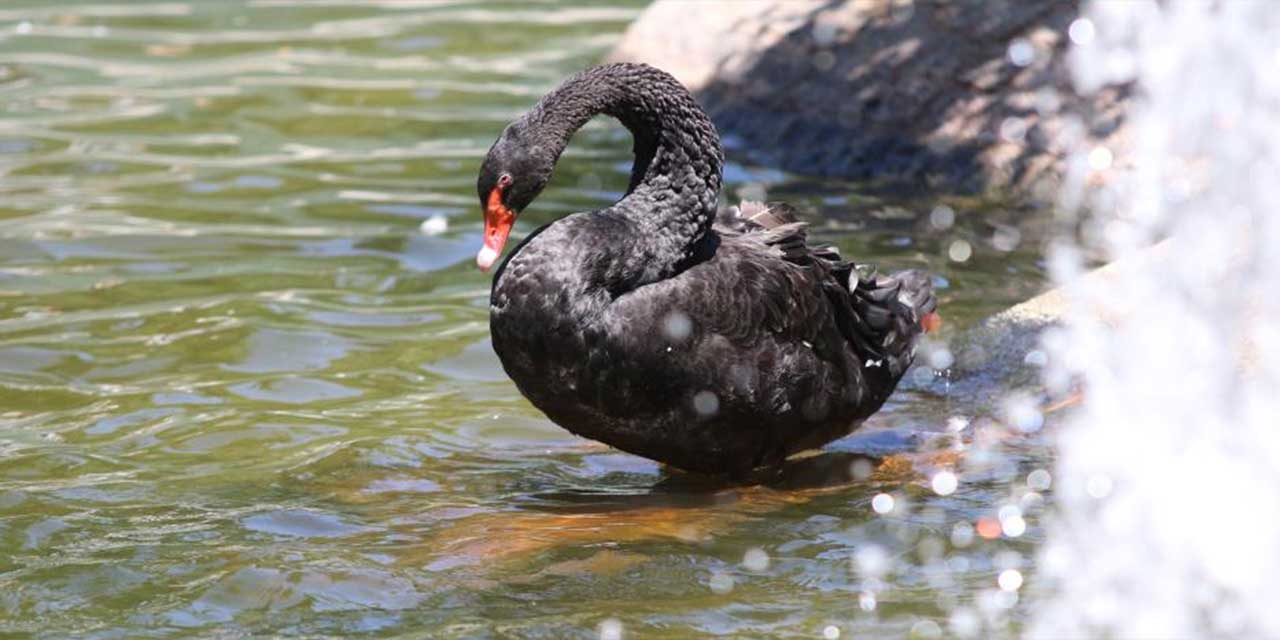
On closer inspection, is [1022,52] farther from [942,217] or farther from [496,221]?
[496,221]

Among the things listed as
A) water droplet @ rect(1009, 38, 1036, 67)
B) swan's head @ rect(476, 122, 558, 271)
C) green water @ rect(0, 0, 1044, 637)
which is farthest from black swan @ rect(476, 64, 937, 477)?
water droplet @ rect(1009, 38, 1036, 67)

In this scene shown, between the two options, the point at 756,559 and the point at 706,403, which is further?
the point at 706,403

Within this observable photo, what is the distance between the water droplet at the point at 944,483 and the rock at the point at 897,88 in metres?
3.59

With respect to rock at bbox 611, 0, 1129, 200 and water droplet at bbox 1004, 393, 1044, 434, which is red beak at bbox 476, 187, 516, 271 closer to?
water droplet at bbox 1004, 393, 1044, 434

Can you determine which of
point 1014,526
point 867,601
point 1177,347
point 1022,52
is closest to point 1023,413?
point 1177,347

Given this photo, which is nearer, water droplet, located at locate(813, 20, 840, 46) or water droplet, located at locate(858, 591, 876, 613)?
water droplet, located at locate(858, 591, 876, 613)

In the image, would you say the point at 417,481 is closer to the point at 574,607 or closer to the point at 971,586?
the point at 574,607

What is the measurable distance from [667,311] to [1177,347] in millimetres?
1638

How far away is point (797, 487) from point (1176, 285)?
1.61 meters

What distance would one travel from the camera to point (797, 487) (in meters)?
5.98

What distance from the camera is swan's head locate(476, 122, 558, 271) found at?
220 inches

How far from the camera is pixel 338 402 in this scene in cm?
685

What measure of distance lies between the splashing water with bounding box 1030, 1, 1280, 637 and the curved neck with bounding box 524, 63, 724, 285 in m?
1.37

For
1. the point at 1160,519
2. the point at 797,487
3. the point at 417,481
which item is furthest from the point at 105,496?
the point at 1160,519
